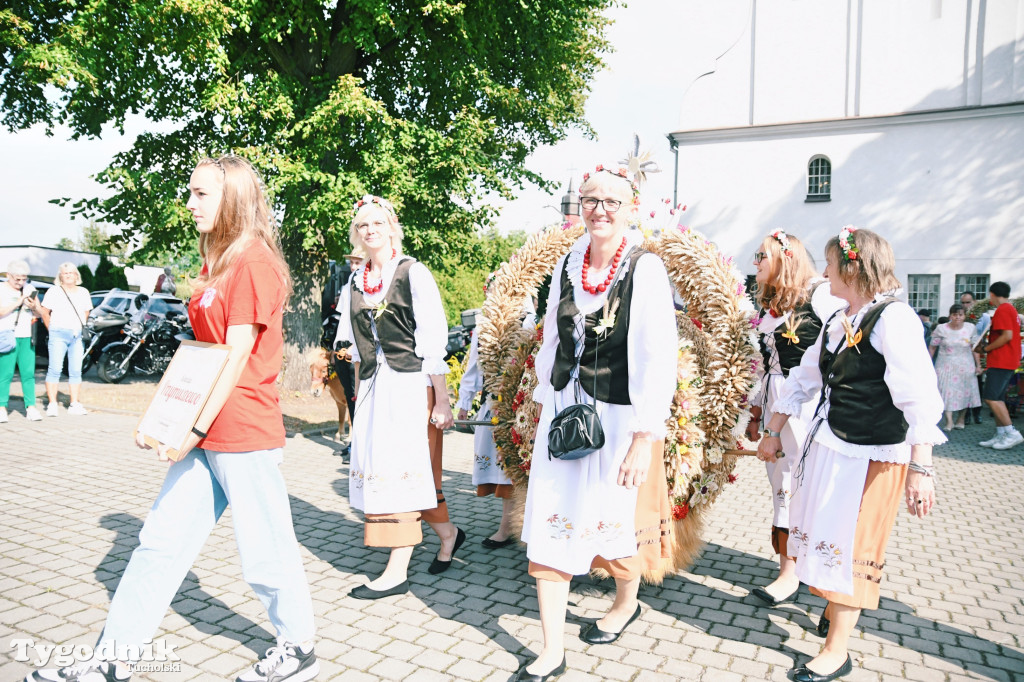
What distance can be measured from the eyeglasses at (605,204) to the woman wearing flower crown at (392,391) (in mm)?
1317

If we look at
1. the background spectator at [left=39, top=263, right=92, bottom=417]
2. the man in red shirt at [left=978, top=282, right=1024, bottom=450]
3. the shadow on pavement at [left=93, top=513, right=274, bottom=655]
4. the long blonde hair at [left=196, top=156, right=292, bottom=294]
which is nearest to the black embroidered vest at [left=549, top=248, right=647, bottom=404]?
the long blonde hair at [left=196, top=156, right=292, bottom=294]

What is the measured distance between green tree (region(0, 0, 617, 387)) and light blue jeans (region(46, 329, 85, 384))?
107 inches

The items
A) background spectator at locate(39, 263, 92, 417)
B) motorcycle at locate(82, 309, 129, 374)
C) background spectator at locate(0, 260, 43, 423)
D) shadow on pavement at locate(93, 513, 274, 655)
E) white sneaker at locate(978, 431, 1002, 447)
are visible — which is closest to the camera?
shadow on pavement at locate(93, 513, 274, 655)

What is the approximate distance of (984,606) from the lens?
427 cm

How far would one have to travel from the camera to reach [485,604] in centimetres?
406

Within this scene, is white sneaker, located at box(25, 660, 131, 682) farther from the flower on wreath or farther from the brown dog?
the brown dog

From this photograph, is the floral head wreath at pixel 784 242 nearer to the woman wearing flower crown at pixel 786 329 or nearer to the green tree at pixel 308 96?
the woman wearing flower crown at pixel 786 329

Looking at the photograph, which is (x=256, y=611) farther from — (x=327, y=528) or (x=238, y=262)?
(x=238, y=262)

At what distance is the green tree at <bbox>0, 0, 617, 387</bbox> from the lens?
35.5 ft

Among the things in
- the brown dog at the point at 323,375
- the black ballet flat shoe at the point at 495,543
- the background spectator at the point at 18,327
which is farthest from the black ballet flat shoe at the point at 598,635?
the background spectator at the point at 18,327

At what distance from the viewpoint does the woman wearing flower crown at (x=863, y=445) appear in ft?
10.1

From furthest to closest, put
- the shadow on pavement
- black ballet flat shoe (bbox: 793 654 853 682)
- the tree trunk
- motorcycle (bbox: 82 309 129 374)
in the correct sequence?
motorcycle (bbox: 82 309 129 374) < the tree trunk < the shadow on pavement < black ballet flat shoe (bbox: 793 654 853 682)

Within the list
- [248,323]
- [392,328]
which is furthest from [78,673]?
[392,328]

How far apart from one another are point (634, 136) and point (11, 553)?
16.0 feet
